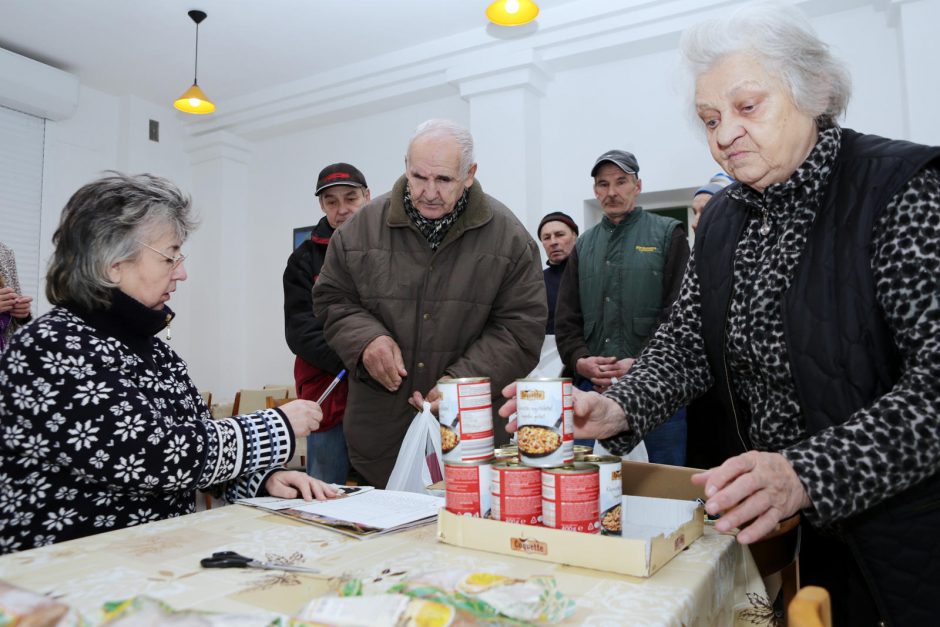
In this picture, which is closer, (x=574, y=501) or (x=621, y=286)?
(x=574, y=501)

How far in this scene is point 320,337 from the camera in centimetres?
262

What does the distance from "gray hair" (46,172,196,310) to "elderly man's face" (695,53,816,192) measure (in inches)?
45.9

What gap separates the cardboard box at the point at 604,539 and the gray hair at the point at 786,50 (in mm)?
731

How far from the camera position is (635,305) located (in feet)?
9.23

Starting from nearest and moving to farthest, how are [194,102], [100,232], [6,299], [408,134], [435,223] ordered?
[100,232] → [435,223] → [6,299] → [194,102] → [408,134]

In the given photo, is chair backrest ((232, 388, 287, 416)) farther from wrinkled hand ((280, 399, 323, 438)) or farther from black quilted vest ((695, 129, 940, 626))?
black quilted vest ((695, 129, 940, 626))

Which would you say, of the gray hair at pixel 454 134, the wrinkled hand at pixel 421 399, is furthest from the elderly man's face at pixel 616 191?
the wrinkled hand at pixel 421 399

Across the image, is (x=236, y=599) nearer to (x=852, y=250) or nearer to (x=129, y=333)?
(x=129, y=333)

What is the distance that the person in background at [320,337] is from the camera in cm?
254

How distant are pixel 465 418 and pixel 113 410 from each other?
0.64 m

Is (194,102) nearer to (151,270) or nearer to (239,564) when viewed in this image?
(151,270)

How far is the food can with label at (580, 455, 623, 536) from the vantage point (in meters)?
0.94

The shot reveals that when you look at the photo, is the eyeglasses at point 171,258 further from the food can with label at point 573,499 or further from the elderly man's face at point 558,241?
the elderly man's face at point 558,241

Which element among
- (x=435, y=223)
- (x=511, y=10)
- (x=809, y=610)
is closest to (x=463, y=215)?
(x=435, y=223)
